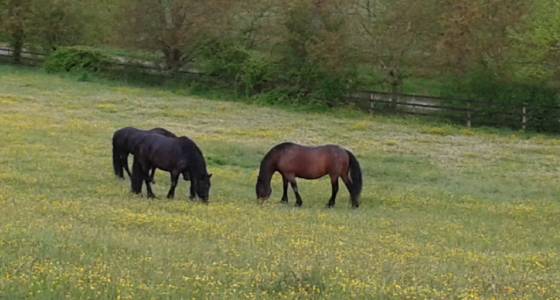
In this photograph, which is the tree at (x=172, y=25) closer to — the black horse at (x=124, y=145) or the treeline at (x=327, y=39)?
the treeline at (x=327, y=39)

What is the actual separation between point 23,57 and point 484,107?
3164 cm

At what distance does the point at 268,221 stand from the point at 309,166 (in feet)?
13.1

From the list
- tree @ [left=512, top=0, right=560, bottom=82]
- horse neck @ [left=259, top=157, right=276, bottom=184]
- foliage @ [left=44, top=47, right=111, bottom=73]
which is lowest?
horse neck @ [left=259, top=157, right=276, bottom=184]

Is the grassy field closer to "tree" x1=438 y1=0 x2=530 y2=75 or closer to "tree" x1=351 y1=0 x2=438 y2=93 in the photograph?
"tree" x1=438 y1=0 x2=530 y2=75

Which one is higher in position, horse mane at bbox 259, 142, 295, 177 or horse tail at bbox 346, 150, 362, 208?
horse mane at bbox 259, 142, 295, 177

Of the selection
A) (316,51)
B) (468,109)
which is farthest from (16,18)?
(468,109)

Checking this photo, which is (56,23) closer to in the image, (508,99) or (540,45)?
(508,99)

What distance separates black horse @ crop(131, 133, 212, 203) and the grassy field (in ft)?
1.84

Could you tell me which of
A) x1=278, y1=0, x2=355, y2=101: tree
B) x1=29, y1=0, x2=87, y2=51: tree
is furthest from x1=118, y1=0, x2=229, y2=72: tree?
x1=278, y1=0, x2=355, y2=101: tree

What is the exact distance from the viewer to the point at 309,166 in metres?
16.8

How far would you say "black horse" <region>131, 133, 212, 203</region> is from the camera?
51.3 feet

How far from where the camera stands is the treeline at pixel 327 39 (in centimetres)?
4000

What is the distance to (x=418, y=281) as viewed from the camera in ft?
24.4

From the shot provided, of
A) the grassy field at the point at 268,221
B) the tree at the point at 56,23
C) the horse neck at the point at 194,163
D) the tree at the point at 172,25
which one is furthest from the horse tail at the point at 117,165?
the tree at the point at 56,23
